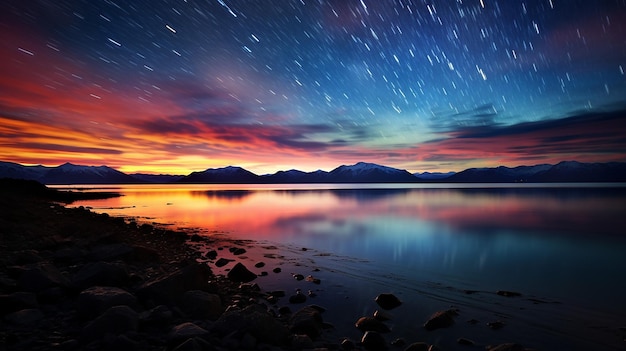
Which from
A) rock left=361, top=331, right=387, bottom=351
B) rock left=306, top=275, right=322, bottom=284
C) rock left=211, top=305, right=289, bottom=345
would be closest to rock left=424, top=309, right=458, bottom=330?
rock left=361, top=331, right=387, bottom=351

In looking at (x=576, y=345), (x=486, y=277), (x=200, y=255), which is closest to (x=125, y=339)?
(x=576, y=345)

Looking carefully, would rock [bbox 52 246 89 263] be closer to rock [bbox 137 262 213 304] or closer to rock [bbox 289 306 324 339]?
rock [bbox 137 262 213 304]

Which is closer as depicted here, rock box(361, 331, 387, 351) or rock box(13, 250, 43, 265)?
rock box(361, 331, 387, 351)

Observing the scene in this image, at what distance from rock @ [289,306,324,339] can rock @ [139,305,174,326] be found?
2.65 metres

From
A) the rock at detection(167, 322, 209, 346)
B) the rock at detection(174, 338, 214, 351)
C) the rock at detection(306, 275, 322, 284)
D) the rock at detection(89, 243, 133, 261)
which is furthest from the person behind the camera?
the rock at detection(89, 243, 133, 261)

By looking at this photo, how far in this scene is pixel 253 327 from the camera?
633 cm

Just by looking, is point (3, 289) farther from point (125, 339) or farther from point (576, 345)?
point (576, 345)

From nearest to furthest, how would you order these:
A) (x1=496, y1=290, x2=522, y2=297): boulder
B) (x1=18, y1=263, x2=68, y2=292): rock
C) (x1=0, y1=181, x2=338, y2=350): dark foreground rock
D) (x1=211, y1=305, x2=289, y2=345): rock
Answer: (x1=0, y1=181, x2=338, y2=350): dark foreground rock
(x1=211, y1=305, x2=289, y2=345): rock
(x1=18, y1=263, x2=68, y2=292): rock
(x1=496, y1=290, x2=522, y2=297): boulder

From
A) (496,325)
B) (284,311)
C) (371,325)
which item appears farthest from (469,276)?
(284,311)

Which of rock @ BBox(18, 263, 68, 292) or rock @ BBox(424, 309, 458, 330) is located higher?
rock @ BBox(18, 263, 68, 292)

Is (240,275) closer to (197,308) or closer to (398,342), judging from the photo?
(197,308)

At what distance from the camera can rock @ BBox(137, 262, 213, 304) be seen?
25.4 feet

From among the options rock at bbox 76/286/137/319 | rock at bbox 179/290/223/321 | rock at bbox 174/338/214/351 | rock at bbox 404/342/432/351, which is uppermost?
rock at bbox 76/286/137/319

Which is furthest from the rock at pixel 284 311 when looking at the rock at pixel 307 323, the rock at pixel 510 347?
the rock at pixel 510 347
